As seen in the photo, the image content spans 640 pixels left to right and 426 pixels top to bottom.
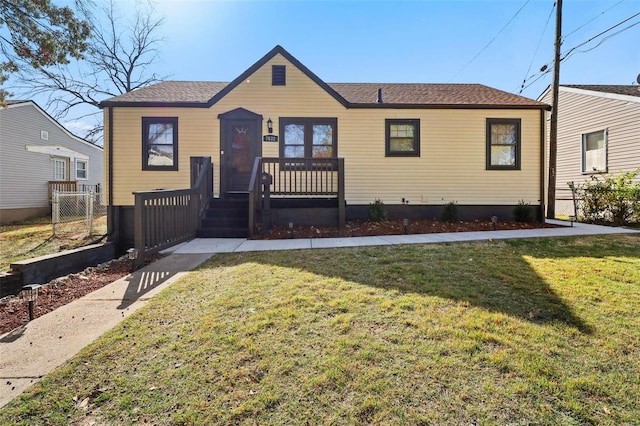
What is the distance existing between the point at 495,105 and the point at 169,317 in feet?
34.6

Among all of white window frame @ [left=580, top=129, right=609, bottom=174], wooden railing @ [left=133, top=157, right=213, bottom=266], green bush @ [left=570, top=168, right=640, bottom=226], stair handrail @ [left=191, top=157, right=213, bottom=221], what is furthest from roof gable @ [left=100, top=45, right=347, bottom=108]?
white window frame @ [left=580, top=129, right=609, bottom=174]

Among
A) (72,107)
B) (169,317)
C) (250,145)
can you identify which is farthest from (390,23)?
(72,107)

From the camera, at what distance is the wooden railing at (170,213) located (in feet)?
16.9

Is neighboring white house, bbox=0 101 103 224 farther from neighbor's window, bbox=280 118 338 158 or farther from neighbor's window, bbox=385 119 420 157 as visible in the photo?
neighbor's window, bbox=385 119 420 157

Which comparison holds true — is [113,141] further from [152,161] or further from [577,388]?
[577,388]

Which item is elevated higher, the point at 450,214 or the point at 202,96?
the point at 202,96

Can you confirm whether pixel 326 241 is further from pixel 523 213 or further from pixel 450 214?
pixel 523 213

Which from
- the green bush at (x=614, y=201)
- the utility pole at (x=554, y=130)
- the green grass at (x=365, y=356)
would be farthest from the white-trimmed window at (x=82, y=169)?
the green bush at (x=614, y=201)

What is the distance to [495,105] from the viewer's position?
9312 mm

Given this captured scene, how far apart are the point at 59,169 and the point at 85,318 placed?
17.0 metres

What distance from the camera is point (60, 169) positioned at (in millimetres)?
15484

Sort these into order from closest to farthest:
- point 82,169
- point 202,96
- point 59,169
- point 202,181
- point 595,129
→ 1. point 202,181
2. point 202,96
3. point 595,129
4. point 59,169
5. point 82,169

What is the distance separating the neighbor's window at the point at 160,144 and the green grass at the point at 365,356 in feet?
22.1

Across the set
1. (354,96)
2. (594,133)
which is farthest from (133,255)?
(594,133)
